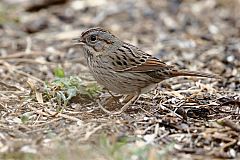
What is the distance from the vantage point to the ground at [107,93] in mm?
4113

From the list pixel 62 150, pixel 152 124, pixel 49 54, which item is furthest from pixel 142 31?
pixel 62 150

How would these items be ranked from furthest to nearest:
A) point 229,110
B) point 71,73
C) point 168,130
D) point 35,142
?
1. point 71,73
2. point 229,110
3. point 168,130
4. point 35,142

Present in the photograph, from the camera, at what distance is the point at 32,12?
28.3 ft

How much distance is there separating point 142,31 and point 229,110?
3396 mm

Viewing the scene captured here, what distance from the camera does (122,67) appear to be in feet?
16.5

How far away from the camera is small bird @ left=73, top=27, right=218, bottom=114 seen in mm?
5016

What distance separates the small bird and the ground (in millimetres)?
195

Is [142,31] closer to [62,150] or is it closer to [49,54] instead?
[49,54]

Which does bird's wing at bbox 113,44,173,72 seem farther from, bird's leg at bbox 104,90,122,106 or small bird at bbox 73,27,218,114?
bird's leg at bbox 104,90,122,106

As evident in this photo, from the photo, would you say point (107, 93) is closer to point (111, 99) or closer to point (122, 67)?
point (111, 99)

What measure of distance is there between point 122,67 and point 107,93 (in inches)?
25.4

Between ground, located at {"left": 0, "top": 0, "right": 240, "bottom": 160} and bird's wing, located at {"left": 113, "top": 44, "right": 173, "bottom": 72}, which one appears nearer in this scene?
ground, located at {"left": 0, "top": 0, "right": 240, "bottom": 160}

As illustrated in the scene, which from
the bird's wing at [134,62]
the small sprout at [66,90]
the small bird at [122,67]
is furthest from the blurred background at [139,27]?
the bird's wing at [134,62]

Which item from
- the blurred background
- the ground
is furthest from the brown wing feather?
the blurred background
